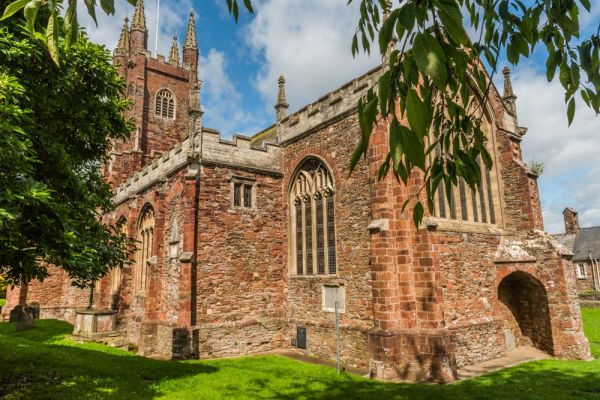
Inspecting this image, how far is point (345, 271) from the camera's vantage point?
1304 cm

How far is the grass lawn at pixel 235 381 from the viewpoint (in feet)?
28.0

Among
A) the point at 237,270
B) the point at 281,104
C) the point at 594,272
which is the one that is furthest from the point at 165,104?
the point at 594,272

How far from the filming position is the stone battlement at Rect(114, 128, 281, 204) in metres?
15.1

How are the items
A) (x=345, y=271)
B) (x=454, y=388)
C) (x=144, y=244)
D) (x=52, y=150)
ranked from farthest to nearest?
1. (x=144, y=244)
2. (x=345, y=271)
3. (x=454, y=388)
4. (x=52, y=150)

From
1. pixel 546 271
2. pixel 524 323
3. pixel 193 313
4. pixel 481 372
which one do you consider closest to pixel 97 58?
pixel 193 313

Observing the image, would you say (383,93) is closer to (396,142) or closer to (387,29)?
(396,142)

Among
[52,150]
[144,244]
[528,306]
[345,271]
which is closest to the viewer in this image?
[52,150]

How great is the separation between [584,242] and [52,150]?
4757 centimetres

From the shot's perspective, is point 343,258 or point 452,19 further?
point 343,258

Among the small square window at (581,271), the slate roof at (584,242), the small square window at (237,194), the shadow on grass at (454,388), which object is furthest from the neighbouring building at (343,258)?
the small square window at (581,271)

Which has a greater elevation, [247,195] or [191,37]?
[191,37]

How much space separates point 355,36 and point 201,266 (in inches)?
503

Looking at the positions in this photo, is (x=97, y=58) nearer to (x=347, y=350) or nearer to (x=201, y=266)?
(x=201, y=266)

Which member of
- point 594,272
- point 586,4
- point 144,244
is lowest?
point 594,272
